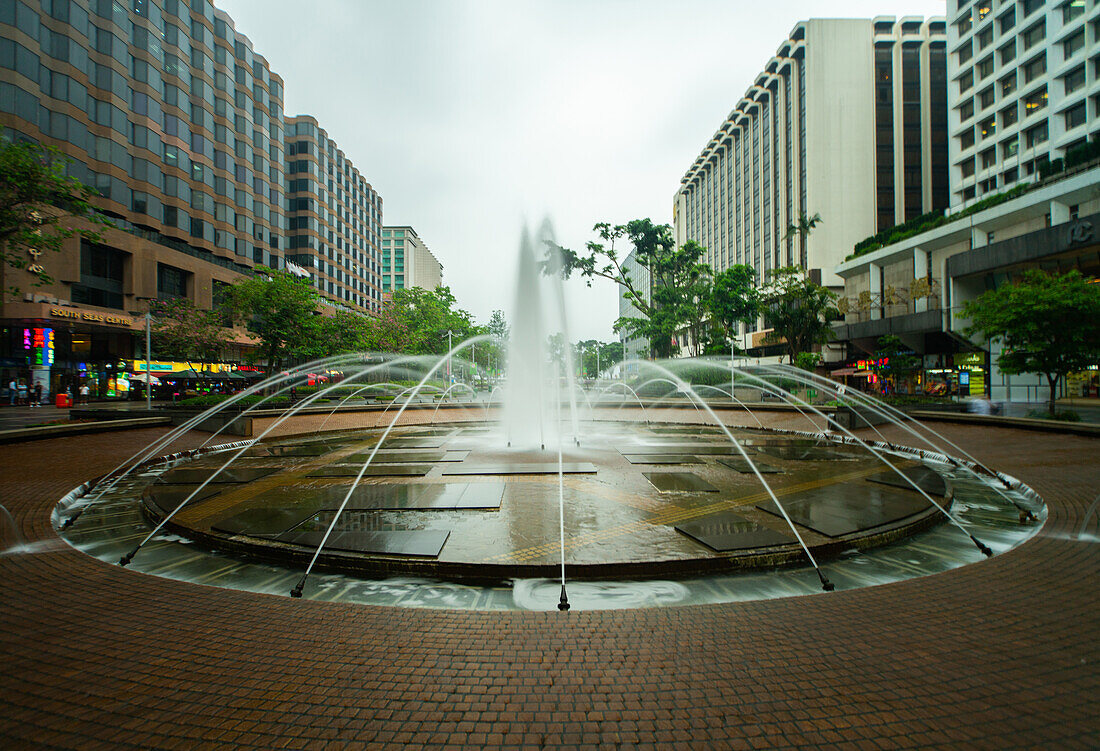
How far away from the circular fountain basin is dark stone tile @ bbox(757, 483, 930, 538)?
0.04 m

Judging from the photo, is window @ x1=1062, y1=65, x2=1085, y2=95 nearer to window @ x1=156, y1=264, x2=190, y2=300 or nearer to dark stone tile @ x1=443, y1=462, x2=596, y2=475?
dark stone tile @ x1=443, y1=462, x2=596, y2=475

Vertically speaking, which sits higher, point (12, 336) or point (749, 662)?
point (12, 336)

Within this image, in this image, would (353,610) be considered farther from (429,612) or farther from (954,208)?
(954,208)

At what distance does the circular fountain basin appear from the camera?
18.6ft

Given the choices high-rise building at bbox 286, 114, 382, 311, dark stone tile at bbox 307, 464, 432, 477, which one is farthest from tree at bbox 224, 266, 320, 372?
high-rise building at bbox 286, 114, 382, 311

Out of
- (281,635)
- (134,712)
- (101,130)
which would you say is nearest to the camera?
(134,712)

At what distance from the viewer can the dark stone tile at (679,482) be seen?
9461mm

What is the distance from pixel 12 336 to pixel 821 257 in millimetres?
83220

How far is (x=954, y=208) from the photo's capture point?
49.8m

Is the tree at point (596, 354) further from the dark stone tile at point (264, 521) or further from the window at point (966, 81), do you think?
the dark stone tile at point (264, 521)

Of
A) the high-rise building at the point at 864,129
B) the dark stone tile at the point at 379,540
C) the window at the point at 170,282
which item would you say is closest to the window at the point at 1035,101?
the high-rise building at the point at 864,129

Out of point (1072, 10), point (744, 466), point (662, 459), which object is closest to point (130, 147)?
point (662, 459)

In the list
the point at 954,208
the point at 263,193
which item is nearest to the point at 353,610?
the point at 954,208

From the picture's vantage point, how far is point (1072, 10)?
1636 inches
